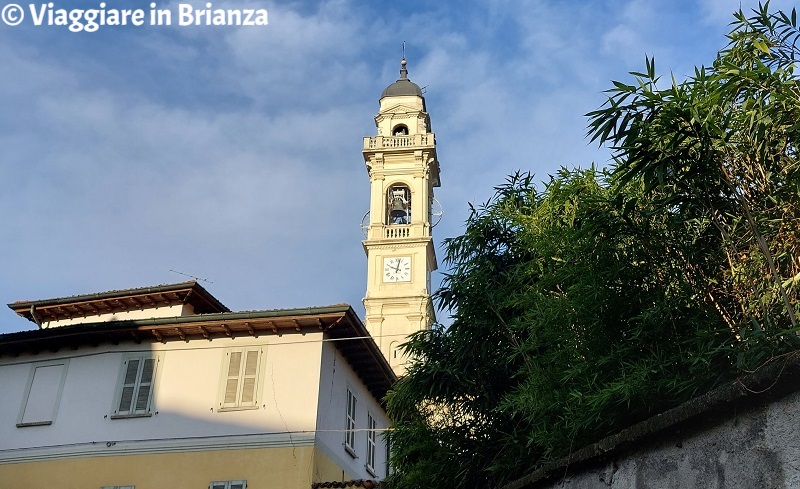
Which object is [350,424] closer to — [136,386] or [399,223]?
[136,386]

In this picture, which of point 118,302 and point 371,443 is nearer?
point 118,302

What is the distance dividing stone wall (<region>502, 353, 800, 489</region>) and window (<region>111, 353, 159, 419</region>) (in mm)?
13126

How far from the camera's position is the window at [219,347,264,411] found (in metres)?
18.4

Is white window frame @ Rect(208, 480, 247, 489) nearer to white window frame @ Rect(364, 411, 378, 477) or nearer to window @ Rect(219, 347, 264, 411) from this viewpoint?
window @ Rect(219, 347, 264, 411)

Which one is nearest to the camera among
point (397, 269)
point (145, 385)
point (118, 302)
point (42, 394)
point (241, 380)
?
point (241, 380)

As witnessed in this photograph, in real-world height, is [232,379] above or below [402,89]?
below

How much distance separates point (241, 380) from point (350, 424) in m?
3.28

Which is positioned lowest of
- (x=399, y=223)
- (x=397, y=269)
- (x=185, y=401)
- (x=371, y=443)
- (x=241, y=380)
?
(x=185, y=401)

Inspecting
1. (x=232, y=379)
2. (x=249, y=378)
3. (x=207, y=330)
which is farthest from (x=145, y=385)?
(x=249, y=378)

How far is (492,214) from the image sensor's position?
14.9m

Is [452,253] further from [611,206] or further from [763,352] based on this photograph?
[763,352]

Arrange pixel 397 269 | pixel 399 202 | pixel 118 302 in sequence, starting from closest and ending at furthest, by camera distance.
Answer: pixel 118 302 → pixel 397 269 → pixel 399 202

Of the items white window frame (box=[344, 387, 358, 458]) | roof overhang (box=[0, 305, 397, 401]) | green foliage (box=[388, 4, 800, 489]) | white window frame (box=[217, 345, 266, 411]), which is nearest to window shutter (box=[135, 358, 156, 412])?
roof overhang (box=[0, 305, 397, 401])

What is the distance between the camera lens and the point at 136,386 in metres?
19.1
